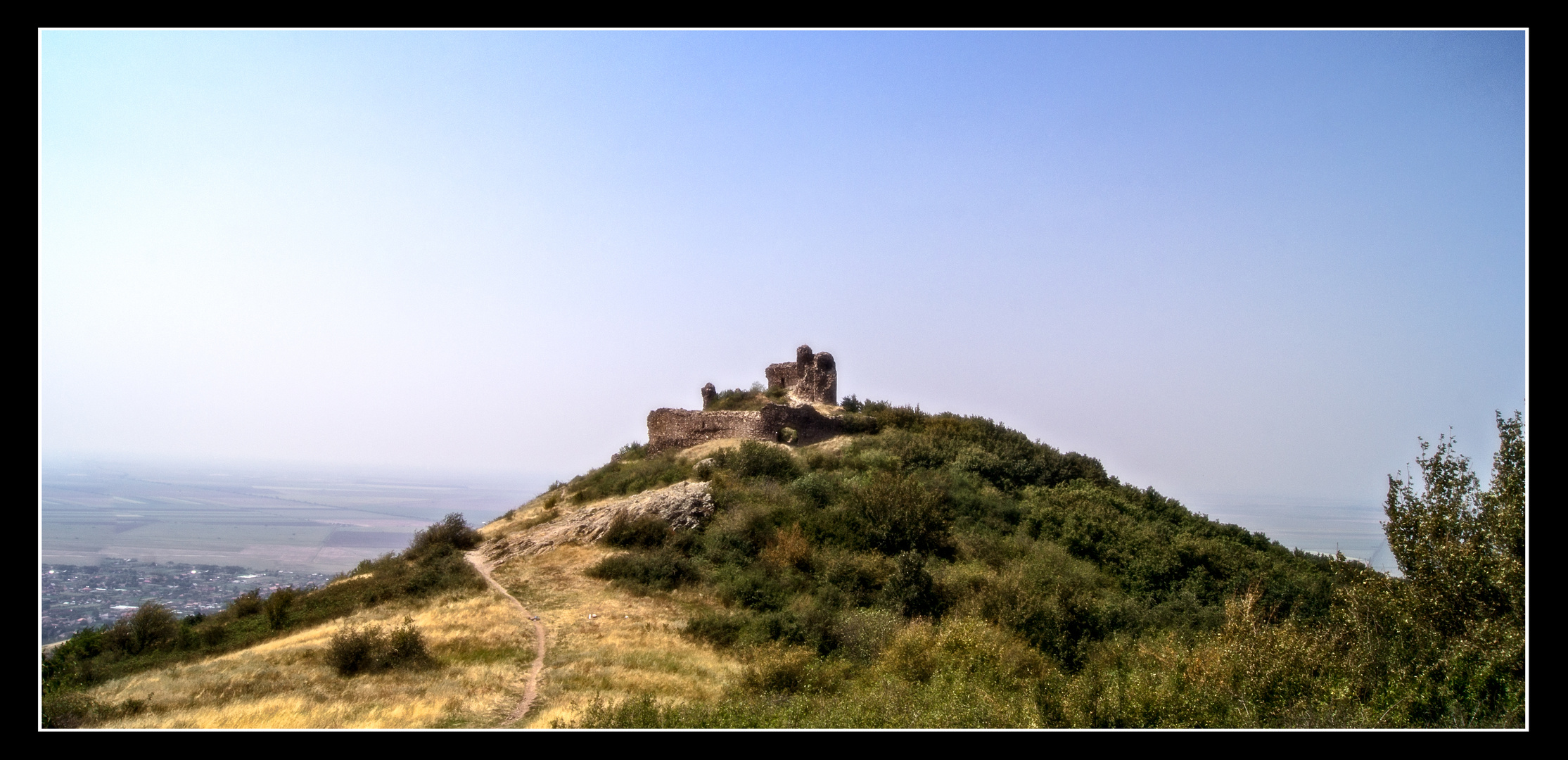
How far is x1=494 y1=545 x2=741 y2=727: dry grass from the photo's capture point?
9844 millimetres

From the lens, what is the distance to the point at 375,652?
11.4 metres

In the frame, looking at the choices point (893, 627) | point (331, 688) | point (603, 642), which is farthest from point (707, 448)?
point (331, 688)

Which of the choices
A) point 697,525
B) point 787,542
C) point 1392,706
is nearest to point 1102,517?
point 787,542

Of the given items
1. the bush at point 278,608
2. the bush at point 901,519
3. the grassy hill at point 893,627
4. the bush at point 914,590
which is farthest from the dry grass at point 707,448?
the bush at point 278,608

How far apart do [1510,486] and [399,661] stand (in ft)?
49.4

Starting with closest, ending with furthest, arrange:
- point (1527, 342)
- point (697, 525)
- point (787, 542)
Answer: point (1527, 342) → point (787, 542) → point (697, 525)

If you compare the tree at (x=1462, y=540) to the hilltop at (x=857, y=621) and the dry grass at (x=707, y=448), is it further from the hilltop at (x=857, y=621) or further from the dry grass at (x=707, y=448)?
the dry grass at (x=707, y=448)

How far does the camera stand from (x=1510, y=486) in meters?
9.58

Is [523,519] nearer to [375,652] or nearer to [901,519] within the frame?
[375,652]

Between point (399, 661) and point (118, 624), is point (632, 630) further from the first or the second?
point (118, 624)

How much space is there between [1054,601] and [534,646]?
913 cm

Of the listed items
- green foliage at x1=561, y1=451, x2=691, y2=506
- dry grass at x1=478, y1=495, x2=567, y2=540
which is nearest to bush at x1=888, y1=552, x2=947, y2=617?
green foliage at x1=561, y1=451, x2=691, y2=506

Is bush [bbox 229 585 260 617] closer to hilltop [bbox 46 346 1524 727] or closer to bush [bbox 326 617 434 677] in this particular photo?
hilltop [bbox 46 346 1524 727]
